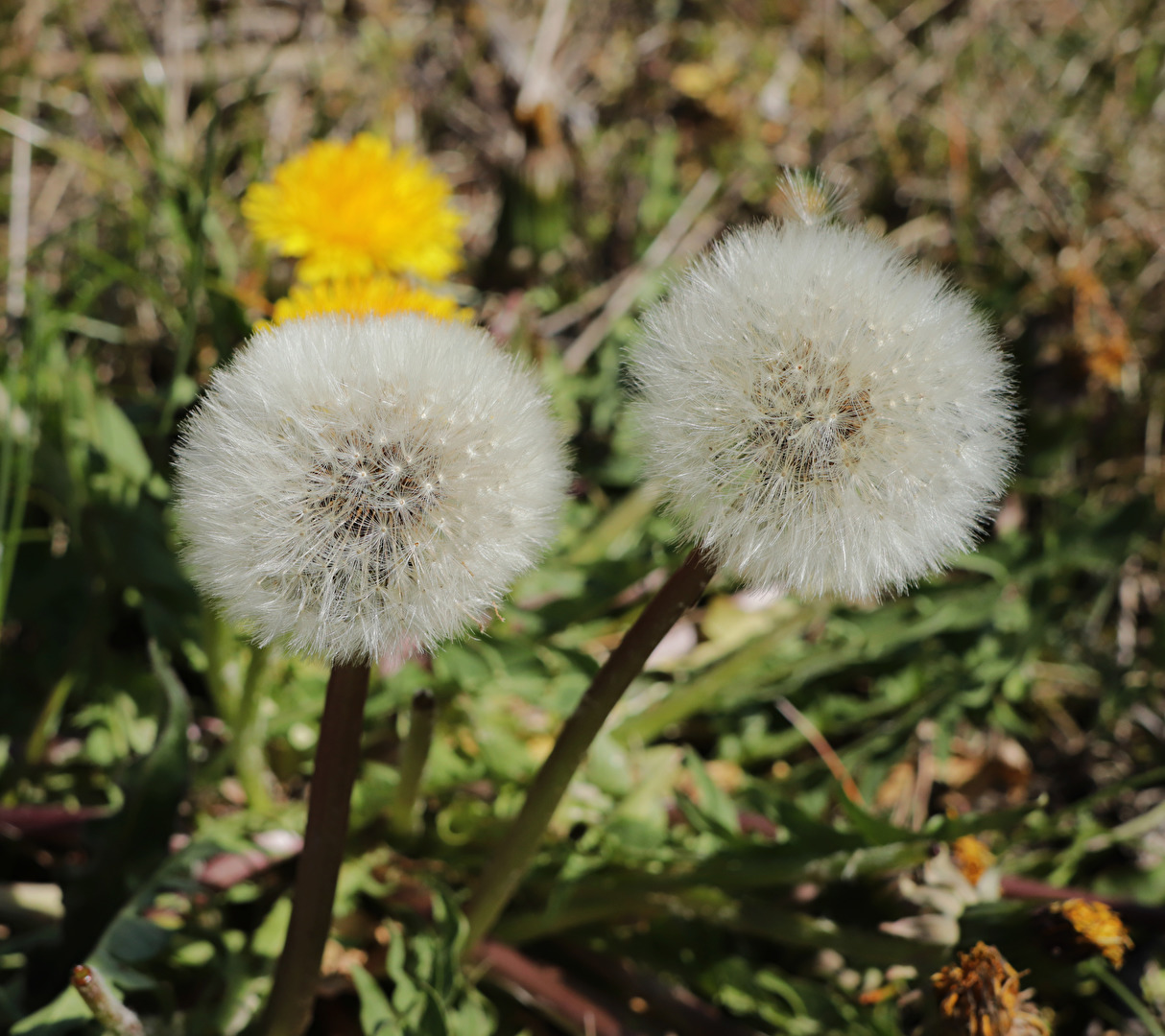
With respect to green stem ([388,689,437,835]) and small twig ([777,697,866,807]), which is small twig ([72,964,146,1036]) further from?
small twig ([777,697,866,807])

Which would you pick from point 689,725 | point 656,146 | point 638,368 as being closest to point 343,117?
point 656,146

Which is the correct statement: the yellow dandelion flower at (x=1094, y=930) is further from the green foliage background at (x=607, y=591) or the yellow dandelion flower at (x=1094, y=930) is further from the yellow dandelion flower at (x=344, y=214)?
the yellow dandelion flower at (x=344, y=214)

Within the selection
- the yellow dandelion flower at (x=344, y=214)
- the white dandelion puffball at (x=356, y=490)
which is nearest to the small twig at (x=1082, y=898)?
the white dandelion puffball at (x=356, y=490)

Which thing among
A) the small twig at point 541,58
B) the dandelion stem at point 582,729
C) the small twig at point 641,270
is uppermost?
the small twig at point 541,58

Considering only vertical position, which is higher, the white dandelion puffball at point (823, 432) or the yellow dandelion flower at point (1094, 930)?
the white dandelion puffball at point (823, 432)

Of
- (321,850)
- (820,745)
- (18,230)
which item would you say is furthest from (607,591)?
(18,230)

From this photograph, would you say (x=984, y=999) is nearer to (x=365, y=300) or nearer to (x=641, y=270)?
(x=365, y=300)
